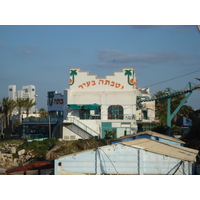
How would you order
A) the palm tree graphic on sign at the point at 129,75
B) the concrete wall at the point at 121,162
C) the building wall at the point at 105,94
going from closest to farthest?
the concrete wall at the point at 121,162
the building wall at the point at 105,94
the palm tree graphic on sign at the point at 129,75

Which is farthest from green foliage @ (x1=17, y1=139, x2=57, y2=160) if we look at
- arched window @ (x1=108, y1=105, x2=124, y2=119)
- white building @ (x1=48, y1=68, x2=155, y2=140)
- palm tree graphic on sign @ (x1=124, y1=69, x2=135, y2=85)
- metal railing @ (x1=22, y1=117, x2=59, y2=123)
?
palm tree graphic on sign @ (x1=124, y1=69, x2=135, y2=85)

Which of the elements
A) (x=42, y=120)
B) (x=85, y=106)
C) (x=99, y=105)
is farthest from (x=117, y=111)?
(x=42, y=120)

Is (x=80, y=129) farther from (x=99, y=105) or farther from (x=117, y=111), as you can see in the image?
(x=117, y=111)

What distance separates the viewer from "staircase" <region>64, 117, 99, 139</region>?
37594mm

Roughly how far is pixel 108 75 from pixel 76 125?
6.22 m

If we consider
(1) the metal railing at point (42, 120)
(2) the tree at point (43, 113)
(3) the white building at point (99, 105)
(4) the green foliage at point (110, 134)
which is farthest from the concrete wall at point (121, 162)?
(2) the tree at point (43, 113)

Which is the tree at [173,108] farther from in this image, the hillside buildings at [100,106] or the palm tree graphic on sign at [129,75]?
the hillside buildings at [100,106]

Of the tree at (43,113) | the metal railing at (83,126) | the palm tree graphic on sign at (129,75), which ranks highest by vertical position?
the palm tree graphic on sign at (129,75)

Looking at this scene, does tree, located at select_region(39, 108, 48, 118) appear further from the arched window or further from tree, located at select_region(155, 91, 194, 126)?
the arched window

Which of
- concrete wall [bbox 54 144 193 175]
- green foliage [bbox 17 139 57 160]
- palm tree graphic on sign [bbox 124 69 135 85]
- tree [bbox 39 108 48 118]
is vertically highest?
palm tree graphic on sign [bbox 124 69 135 85]

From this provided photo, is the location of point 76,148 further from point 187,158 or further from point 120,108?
point 187,158

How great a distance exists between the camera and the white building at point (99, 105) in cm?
3772

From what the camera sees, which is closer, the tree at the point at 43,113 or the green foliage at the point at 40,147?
the green foliage at the point at 40,147

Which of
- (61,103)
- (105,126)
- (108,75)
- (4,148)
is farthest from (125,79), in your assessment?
(4,148)
